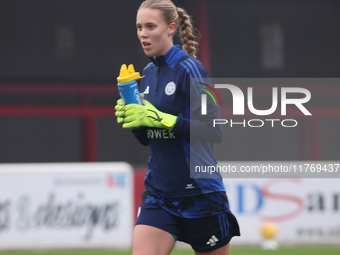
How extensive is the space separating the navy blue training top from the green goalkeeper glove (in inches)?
1.9

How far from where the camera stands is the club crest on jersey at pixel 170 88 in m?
4.10

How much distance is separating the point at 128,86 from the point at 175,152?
43 cm

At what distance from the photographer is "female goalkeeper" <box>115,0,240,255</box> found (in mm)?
4047

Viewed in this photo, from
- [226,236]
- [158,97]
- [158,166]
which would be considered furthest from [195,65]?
[226,236]

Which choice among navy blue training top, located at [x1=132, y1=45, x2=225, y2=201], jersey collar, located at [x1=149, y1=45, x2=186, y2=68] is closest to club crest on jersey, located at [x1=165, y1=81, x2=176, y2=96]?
navy blue training top, located at [x1=132, y1=45, x2=225, y2=201]

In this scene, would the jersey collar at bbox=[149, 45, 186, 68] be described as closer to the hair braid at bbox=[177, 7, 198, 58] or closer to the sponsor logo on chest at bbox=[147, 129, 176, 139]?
the hair braid at bbox=[177, 7, 198, 58]

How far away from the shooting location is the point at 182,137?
4.10 metres

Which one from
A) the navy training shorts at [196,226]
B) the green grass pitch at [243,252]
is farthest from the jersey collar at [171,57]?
the green grass pitch at [243,252]

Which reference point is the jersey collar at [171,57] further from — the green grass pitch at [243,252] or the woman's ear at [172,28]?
the green grass pitch at [243,252]

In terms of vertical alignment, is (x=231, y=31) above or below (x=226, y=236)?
above

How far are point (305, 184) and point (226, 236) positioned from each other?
246 inches

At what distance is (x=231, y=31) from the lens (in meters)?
18.4

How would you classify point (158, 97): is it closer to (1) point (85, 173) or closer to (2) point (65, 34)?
(1) point (85, 173)

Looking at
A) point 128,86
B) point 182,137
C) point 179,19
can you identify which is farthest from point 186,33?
point 182,137
